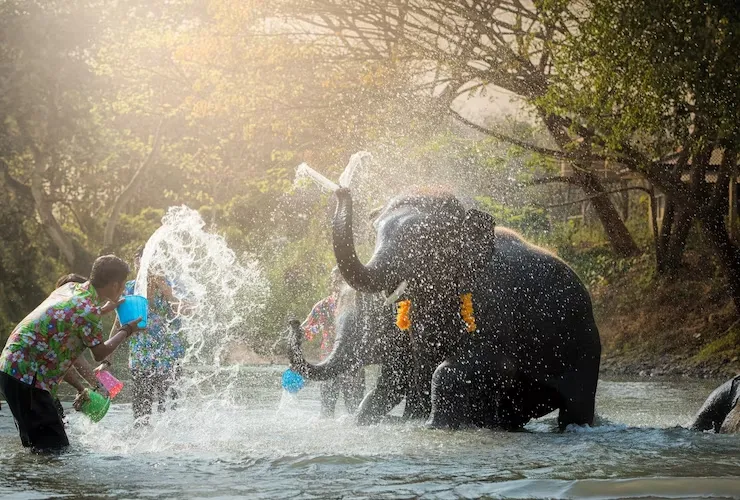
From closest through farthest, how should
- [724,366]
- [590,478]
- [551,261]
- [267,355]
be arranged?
[590,478], [551,261], [724,366], [267,355]

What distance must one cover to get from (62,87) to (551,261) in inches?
1033

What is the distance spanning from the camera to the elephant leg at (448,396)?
364 inches

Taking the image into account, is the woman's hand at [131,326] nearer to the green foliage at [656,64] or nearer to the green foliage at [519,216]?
the green foliage at [656,64]

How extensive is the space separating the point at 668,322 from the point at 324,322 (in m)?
12.1

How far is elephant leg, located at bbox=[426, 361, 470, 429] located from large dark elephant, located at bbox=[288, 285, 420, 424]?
99 centimetres

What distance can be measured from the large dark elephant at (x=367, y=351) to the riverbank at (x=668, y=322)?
32.7 ft

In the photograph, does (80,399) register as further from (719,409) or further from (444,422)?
(719,409)

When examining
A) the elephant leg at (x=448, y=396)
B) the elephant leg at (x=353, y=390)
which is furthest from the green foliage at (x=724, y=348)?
the elephant leg at (x=448, y=396)

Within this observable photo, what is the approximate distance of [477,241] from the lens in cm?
963

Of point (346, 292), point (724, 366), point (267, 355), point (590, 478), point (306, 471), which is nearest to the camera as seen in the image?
point (590, 478)

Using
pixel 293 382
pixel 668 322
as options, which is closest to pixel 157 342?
pixel 293 382

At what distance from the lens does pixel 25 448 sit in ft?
29.1

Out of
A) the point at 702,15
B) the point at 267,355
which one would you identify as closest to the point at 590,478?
the point at 702,15

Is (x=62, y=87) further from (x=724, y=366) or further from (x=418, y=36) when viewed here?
(x=724, y=366)
